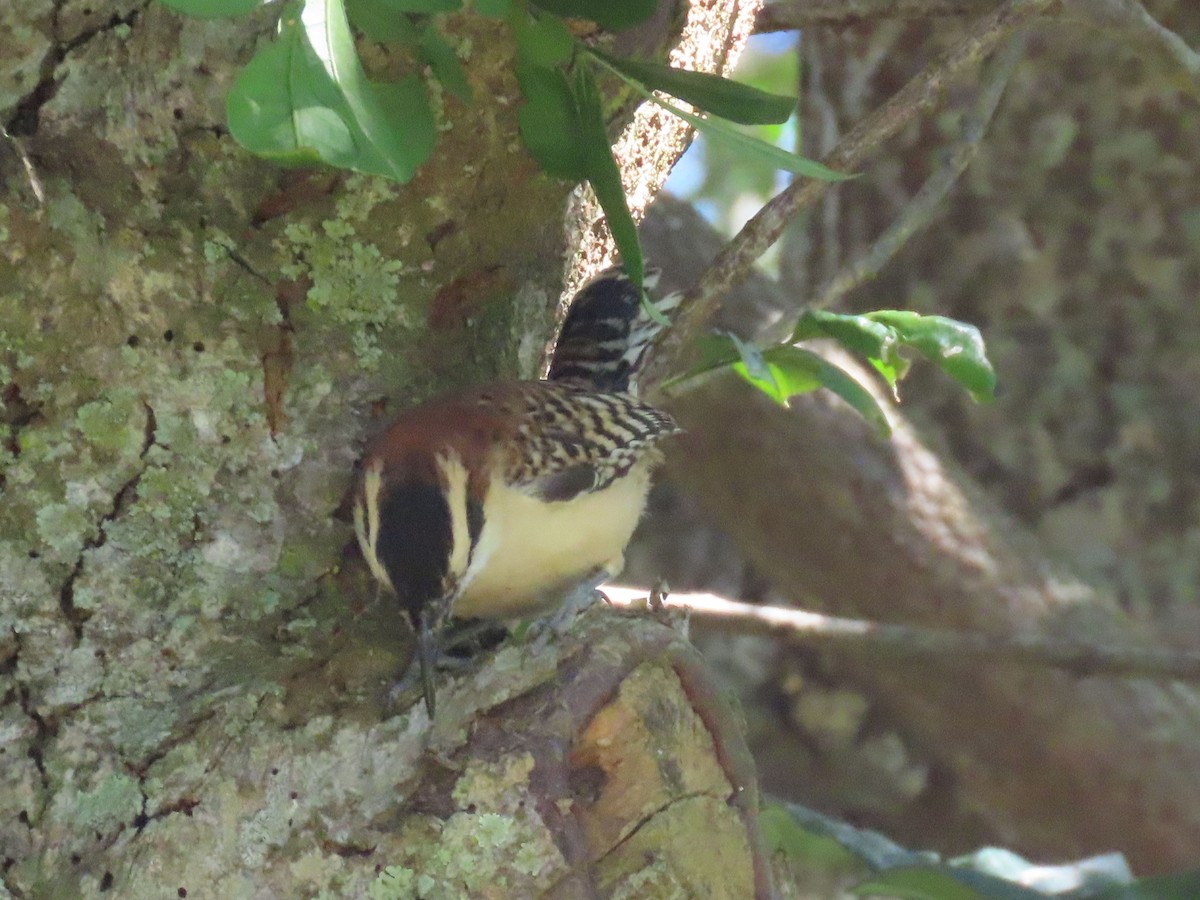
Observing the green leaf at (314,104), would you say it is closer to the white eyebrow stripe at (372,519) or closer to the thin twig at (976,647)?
the white eyebrow stripe at (372,519)

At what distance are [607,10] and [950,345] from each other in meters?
0.71

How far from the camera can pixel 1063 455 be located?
3.82 m

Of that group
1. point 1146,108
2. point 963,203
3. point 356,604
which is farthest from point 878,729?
point 356,604

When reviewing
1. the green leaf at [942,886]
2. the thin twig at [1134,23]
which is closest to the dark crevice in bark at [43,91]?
the thin twig at [1134,23]

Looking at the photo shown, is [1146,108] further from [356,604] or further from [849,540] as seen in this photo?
[356,604]

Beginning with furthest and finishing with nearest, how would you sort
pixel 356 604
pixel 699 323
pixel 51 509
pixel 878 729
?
1. pixel 878 729
2. pixel 699 323
3. pixel 356 604
4. pixel 51 509

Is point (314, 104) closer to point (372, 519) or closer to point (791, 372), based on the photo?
point (372, 519)

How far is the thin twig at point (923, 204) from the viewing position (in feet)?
7.25

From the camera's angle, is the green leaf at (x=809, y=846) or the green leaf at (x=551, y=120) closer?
the green leaf at (x=551, y=120)

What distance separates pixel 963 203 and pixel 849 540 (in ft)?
3.79

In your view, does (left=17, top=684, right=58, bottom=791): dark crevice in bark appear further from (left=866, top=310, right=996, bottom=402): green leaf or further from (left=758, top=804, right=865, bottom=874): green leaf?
(left=758, top=804, right=865, bottom=874): green leaf

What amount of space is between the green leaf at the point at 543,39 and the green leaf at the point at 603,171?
0.04m

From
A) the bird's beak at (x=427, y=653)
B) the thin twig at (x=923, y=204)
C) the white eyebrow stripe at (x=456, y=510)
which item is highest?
the thin twig at (x=923, y=204)

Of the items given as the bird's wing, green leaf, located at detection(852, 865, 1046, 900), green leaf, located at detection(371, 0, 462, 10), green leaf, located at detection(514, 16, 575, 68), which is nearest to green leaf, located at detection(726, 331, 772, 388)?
the bird's wing
